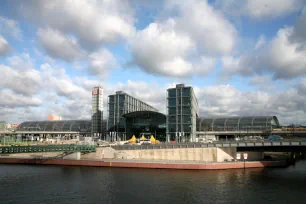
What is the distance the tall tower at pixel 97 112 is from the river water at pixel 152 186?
100 m

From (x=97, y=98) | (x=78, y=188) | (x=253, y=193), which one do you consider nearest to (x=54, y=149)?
(x=78, y=188)

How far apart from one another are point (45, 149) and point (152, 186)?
149 ft

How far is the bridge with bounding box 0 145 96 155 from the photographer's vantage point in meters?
76.6

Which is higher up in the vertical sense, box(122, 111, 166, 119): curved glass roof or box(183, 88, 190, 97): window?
box(183, 88, 190, 97): window

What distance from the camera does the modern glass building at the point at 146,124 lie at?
14625 centimetres

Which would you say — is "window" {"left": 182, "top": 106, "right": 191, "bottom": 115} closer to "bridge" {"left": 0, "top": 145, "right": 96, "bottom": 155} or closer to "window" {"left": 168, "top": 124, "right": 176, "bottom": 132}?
"window" {"left": 168, "top": 124, "right": 176, "bottom": 132}

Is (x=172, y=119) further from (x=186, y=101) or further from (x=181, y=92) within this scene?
(x=181, y=92)

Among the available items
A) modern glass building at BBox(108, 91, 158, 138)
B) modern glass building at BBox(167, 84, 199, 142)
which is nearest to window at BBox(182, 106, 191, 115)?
modern glass building at BBox(167, 84, 199, 142)

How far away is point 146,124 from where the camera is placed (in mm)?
149250

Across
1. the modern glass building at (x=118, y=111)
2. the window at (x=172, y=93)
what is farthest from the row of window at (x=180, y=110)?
the modern glass building at (x=118, y=111)

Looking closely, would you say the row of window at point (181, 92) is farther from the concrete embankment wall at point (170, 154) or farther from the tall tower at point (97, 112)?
the tall tower at point (97, 112)

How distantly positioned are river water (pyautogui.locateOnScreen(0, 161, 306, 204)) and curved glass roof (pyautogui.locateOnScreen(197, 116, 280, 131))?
8322cm

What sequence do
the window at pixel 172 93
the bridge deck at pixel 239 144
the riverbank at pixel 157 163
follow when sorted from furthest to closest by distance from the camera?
the window at pixel 172 93, the bridge deck at pixel 239 144, the riverbank at pixel 157 163

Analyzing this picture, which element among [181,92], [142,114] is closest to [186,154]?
[181,92]
